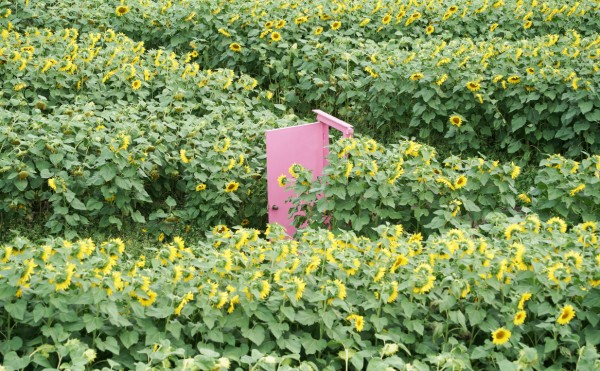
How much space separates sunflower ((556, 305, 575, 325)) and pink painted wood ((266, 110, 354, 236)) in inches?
98.4

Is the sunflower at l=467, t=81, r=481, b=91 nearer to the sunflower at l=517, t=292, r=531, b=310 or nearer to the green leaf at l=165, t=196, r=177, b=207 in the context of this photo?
the green leaf at l=165, t=196, r=177, b=207

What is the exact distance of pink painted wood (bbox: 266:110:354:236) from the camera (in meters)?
6.54

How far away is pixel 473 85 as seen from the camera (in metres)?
7.73

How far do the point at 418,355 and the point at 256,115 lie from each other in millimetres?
3479

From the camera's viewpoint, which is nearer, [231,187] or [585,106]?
[231,187]

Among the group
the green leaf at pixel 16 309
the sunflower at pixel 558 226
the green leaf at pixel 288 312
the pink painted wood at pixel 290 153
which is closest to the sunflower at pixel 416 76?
the pink painted wood at pixel 290 153

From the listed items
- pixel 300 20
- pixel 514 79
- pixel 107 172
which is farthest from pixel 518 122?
pixel 107 172

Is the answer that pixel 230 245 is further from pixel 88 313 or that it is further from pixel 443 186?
pixel 443 186

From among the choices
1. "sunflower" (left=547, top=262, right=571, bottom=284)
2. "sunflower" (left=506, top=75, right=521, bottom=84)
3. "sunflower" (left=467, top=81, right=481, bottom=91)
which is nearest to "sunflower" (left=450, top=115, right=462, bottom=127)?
"sunflower" (left=467, top=81, right=481, bottom=91)

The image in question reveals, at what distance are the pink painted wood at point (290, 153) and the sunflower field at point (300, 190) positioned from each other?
0.12m

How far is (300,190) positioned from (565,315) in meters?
2.30

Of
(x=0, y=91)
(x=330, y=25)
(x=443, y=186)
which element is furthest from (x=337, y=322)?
(x=330, y=25)

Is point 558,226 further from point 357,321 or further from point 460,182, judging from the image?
point 357,321

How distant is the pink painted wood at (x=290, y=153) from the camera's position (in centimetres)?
654
